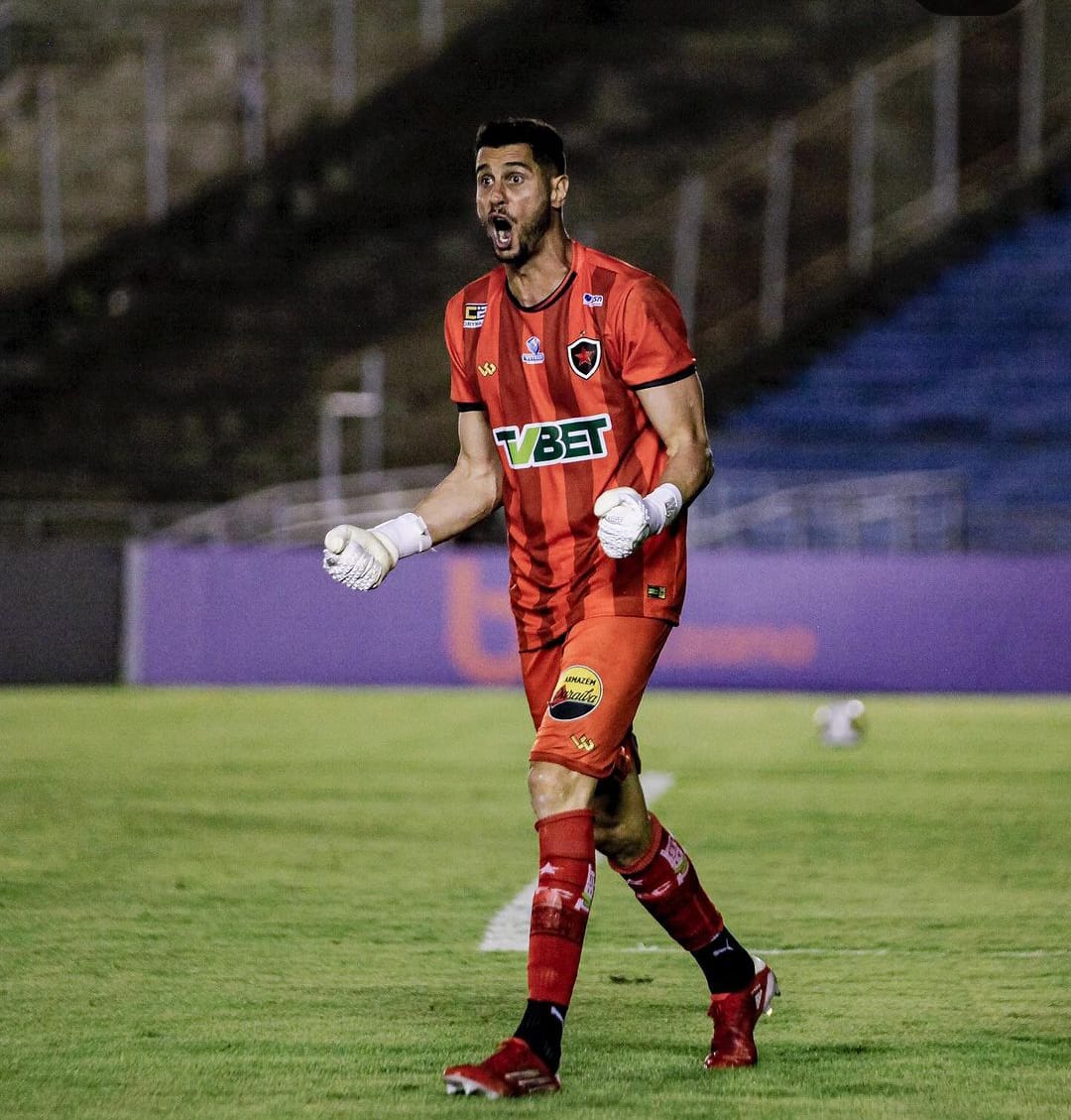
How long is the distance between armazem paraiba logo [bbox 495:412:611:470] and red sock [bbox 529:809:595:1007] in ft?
2.87

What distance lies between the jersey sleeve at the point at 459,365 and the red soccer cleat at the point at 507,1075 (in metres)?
1.67

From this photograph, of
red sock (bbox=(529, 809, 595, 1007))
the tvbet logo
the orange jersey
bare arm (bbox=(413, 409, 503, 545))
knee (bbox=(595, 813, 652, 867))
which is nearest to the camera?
red sock (bbox=(529, 809, 595, 1007))

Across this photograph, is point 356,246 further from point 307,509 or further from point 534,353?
point 534,353

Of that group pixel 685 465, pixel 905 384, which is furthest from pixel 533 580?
pixel 905 384

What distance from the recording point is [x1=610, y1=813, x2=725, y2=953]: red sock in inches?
189

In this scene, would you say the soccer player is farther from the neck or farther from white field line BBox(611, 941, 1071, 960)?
white field line BBox(611, 941, 1071, 960)

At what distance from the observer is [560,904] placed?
4473 millimetres

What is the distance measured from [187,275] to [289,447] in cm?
294

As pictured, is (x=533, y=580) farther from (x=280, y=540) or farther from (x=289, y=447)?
(x=289, y=447)

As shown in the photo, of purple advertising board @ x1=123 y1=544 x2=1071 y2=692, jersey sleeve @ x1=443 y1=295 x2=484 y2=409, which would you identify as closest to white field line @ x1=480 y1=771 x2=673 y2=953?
jersey sleeve @ x1=443 y1=295 x2=484 y2=409

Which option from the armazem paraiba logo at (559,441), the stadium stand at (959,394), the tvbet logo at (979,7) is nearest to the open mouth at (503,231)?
the armazem paraiba logo at (559,441)

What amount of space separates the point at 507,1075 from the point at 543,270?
192 centimetres

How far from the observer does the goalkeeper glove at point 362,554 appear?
5.02 m

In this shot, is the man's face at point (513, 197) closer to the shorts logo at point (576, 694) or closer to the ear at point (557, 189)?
the ear at point (557, 189)
